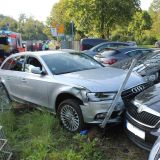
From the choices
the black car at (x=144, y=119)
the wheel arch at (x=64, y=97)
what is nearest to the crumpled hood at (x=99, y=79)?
the wheel arch at (x=64, y=97)

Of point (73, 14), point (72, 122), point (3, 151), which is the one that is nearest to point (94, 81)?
point (72, 122)

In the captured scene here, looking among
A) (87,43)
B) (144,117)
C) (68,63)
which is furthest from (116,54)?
(144,117)

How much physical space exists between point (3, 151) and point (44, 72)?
2210mm

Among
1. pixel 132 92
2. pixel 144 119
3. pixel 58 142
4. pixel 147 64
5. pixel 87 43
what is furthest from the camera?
pixel 87 43

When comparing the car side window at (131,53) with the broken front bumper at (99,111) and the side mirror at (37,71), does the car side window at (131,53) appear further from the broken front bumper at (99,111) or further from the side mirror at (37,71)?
the broken front bumper at (99,111)

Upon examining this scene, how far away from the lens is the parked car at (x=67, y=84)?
5664 mm

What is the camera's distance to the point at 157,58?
333 inches

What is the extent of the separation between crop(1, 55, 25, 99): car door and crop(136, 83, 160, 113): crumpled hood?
3227 mm

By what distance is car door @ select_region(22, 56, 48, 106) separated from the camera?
679 centimetres

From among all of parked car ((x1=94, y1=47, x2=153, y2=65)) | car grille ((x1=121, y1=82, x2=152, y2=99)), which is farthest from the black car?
parked car ((x1=94, y1=47, x2=153, y2=65))

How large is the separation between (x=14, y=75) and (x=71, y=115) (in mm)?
2444

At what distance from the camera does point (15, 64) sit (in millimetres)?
8266

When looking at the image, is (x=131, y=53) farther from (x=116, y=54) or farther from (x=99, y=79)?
(x=99, y=79)

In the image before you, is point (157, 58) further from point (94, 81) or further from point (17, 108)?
point (17, 108)
